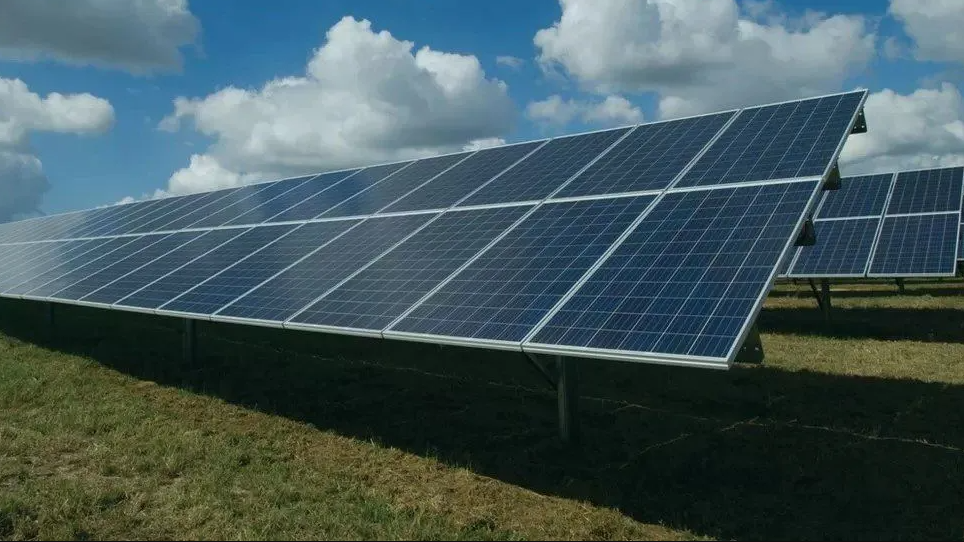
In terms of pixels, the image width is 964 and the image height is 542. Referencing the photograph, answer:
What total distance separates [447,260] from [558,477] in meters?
3.98

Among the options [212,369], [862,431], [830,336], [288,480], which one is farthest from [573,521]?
[830,336]

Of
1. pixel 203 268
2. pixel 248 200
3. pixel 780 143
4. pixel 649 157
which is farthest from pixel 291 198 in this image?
pixel 780 143

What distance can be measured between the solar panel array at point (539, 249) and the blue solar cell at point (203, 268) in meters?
0.07

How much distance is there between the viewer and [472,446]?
445 inches

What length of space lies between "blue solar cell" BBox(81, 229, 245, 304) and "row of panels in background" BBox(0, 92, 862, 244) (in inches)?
35.8

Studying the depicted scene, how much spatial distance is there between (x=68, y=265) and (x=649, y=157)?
17434 millimetres

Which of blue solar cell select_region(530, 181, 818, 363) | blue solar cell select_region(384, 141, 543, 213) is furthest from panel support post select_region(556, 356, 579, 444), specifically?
blue solar cell select_region(384, 141, 543, 213)

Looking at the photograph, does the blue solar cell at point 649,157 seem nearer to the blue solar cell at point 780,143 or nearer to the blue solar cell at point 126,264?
the blue solar cell at point 780,143

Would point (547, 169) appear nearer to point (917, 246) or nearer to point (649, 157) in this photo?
point (649, 157)

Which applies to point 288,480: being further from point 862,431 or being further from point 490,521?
point 862,431

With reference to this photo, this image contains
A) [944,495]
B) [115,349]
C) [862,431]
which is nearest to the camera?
[944,495]

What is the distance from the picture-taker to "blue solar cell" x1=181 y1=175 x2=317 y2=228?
21.2 metres

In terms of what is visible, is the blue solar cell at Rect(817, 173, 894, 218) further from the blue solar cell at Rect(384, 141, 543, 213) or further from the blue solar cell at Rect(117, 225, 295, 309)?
the blue solar cell at Rect(117, 225, 295, 309)

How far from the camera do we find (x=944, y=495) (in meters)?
8.86
